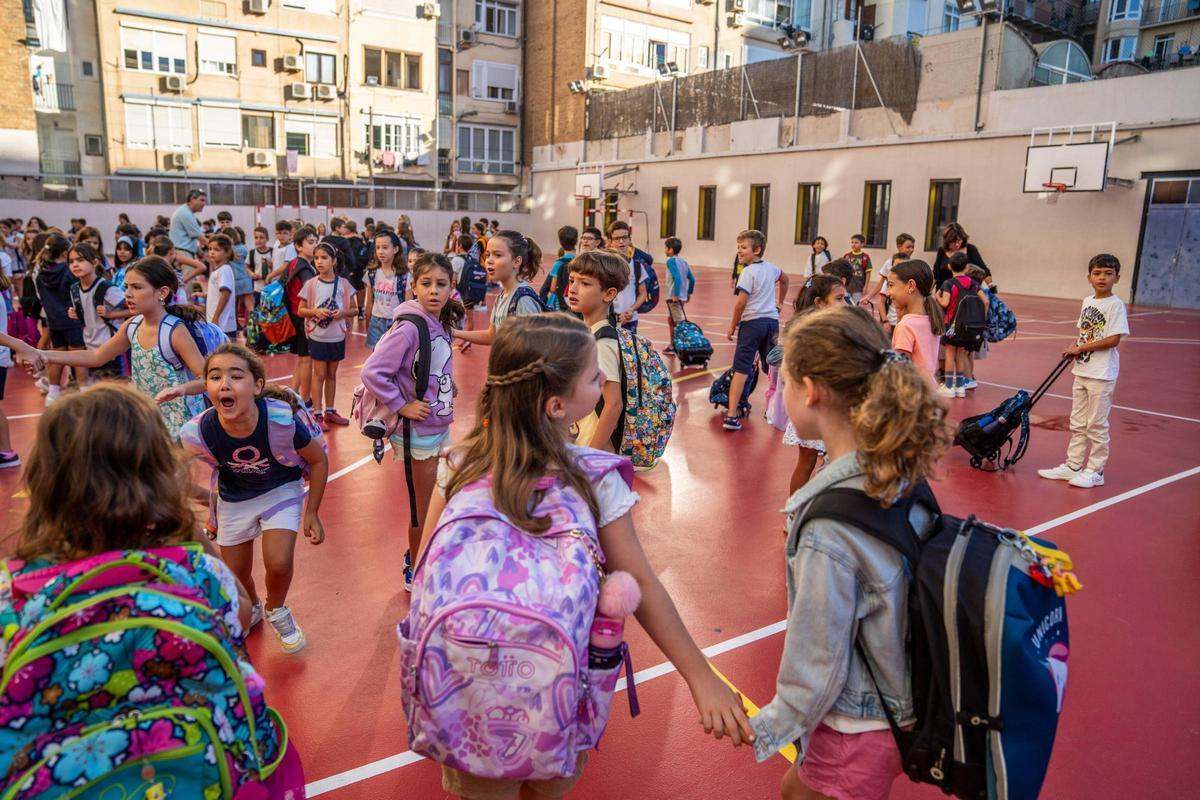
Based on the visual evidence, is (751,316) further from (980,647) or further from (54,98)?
(54,98)

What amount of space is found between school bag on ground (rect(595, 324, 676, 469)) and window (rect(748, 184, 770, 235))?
26.8m

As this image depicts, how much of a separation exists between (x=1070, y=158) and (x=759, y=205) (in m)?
11.2

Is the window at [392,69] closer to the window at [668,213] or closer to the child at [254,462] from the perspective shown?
the window at [668,213]

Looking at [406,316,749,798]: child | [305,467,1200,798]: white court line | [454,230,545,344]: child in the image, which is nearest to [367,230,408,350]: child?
[454,230,545,344]: child

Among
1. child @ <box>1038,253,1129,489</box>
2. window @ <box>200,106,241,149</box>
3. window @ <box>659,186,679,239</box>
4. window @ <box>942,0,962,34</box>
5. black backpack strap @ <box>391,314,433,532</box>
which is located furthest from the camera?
window @ <box>942,0,962,34</box>

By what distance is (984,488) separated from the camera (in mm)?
6465

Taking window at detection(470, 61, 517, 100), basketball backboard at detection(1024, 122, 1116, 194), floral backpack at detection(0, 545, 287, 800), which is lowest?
floral backpack at detection(0, 545, 287, 800)

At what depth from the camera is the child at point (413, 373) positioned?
155 inches

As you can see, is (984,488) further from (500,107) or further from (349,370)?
(500,107)

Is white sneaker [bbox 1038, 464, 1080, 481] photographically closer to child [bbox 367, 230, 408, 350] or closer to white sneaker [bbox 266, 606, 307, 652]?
white sneaker [bbox 266, 606, 307, 652]

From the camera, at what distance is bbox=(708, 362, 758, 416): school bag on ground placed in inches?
327

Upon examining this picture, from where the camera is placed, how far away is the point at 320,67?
33.9 metres

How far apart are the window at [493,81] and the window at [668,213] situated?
451 inches

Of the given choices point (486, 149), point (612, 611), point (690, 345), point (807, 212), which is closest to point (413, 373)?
point (612, 611)
